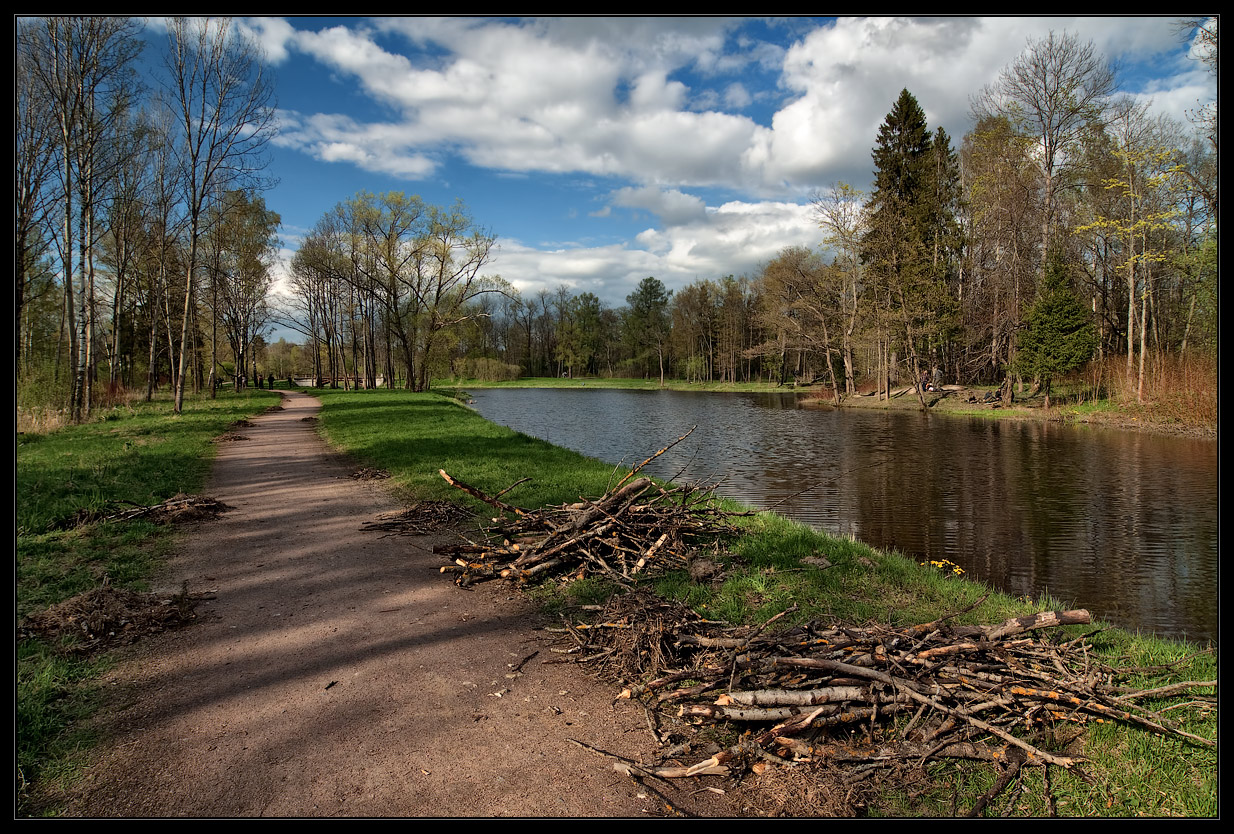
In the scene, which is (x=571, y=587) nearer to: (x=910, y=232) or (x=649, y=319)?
(x=910, y=232)

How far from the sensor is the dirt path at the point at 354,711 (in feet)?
9.67

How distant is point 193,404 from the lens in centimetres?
2558

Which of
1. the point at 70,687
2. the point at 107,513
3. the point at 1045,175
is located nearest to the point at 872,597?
the point at 70,687

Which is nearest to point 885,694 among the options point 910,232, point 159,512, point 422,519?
point 422,519

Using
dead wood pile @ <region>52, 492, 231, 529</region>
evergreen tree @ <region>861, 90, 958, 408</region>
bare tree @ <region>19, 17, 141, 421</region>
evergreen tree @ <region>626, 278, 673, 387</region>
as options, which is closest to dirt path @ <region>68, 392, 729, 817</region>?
dead wood pile @ <region>52, 492, 231, 529</region>

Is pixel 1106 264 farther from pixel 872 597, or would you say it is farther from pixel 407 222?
pixel 407 222

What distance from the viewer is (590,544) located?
6.28 meters

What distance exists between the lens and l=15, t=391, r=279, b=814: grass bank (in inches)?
131

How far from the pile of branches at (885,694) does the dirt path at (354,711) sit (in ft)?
1.17

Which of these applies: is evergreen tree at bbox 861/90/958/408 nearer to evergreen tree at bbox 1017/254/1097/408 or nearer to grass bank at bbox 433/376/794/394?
evergreen tree at bbox 1017/254/1097/408

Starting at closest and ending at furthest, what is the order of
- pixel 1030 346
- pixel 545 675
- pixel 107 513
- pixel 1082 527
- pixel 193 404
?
pixel 545 675 < pixel 107 513 < pixel 1082 527 < pixel 193 404 < pixel 1030 346

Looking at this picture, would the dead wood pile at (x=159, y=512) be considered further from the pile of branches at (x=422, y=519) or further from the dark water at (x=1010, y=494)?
the dark water at (x=1010, y=494)

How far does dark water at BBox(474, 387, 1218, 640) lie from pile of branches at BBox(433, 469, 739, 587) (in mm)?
4241

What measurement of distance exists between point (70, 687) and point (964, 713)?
5.51 metres
